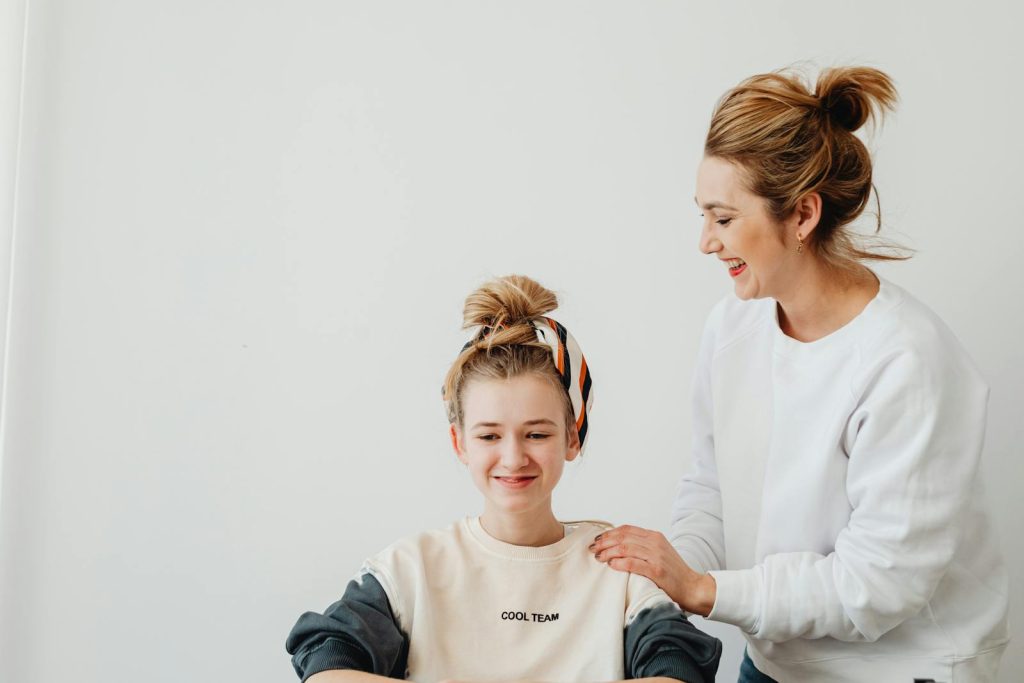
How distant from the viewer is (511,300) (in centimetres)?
156

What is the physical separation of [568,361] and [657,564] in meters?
0.34

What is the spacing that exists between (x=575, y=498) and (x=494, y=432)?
769 millimetres

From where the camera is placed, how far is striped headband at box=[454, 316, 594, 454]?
1.55m

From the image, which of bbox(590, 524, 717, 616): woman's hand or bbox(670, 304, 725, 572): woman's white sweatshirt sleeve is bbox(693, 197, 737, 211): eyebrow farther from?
bbox(590, 524, 717, 616): woman's hand

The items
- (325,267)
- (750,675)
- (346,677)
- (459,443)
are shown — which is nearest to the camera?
(346,677)

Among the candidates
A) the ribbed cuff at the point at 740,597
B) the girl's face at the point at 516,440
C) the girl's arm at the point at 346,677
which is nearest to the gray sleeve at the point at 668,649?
the ribbed cuff at the point at 740,597

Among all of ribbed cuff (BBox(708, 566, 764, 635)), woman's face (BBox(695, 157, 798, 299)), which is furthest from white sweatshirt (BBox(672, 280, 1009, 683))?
woman's face (BBox(695, 157, 798, 299))

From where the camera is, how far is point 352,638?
4.57ft

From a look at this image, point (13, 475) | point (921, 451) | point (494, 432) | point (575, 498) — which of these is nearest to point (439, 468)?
point (575, 498)

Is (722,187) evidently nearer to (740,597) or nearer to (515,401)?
(515,401)

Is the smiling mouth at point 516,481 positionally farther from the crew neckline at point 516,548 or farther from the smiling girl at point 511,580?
the crew neckline at point 516,548

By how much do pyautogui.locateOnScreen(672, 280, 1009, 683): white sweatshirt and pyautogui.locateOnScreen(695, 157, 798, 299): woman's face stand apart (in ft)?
0.45

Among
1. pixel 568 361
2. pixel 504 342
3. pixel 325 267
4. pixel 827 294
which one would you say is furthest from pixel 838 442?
pixel 325 267

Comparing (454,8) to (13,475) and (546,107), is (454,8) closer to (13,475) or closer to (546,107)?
(546,107)
